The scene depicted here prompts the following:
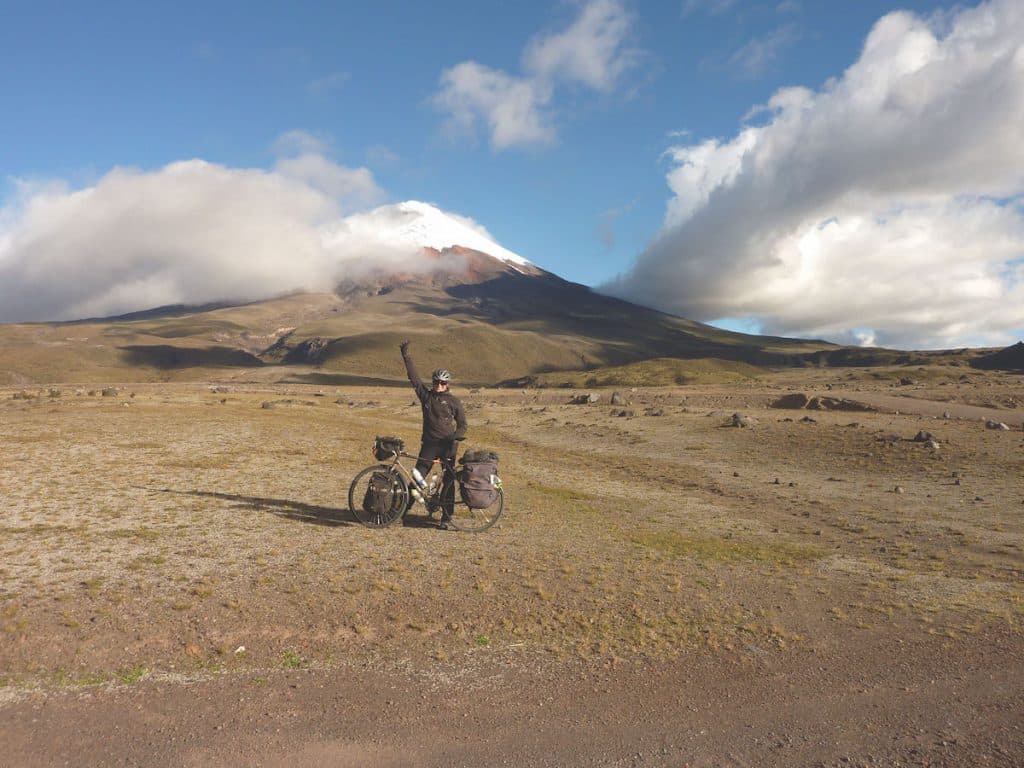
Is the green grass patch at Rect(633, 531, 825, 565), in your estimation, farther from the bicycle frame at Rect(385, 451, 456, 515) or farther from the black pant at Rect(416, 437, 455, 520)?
the bicycle frame at Rect(385, 451, 456, 515)

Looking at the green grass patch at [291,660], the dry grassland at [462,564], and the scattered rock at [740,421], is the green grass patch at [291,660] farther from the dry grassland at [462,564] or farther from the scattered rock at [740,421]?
the scattered rock at [740,421]

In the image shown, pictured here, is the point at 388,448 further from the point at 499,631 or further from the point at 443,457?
→ the point at 499,631

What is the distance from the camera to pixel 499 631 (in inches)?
316

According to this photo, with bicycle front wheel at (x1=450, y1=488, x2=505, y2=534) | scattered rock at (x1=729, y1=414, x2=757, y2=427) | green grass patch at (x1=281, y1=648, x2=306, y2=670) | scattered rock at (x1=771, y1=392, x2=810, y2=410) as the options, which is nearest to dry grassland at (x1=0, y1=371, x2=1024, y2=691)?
green grass patch at (x1=281, y1=648, x2=306, y2=670)

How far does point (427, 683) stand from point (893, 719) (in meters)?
4.78

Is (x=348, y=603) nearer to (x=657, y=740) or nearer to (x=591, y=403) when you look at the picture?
(x=657, y=740)

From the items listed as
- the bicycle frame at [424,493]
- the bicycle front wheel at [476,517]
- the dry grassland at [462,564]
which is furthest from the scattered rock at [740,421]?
the bicycle frame at [424,493]

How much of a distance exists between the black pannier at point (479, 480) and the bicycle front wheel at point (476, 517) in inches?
9.1

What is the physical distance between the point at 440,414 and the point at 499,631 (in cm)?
573

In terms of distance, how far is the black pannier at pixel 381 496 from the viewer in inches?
505

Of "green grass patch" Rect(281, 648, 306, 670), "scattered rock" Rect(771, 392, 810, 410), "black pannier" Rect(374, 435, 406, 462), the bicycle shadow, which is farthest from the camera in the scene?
"scattered rock" Rect(771, 392, 810, 410)

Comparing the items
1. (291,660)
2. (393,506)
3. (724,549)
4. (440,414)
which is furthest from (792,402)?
(291,660)

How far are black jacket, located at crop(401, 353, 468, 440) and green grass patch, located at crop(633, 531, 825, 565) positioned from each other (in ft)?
14.9

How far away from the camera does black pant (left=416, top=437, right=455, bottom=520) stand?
13.1 meters
